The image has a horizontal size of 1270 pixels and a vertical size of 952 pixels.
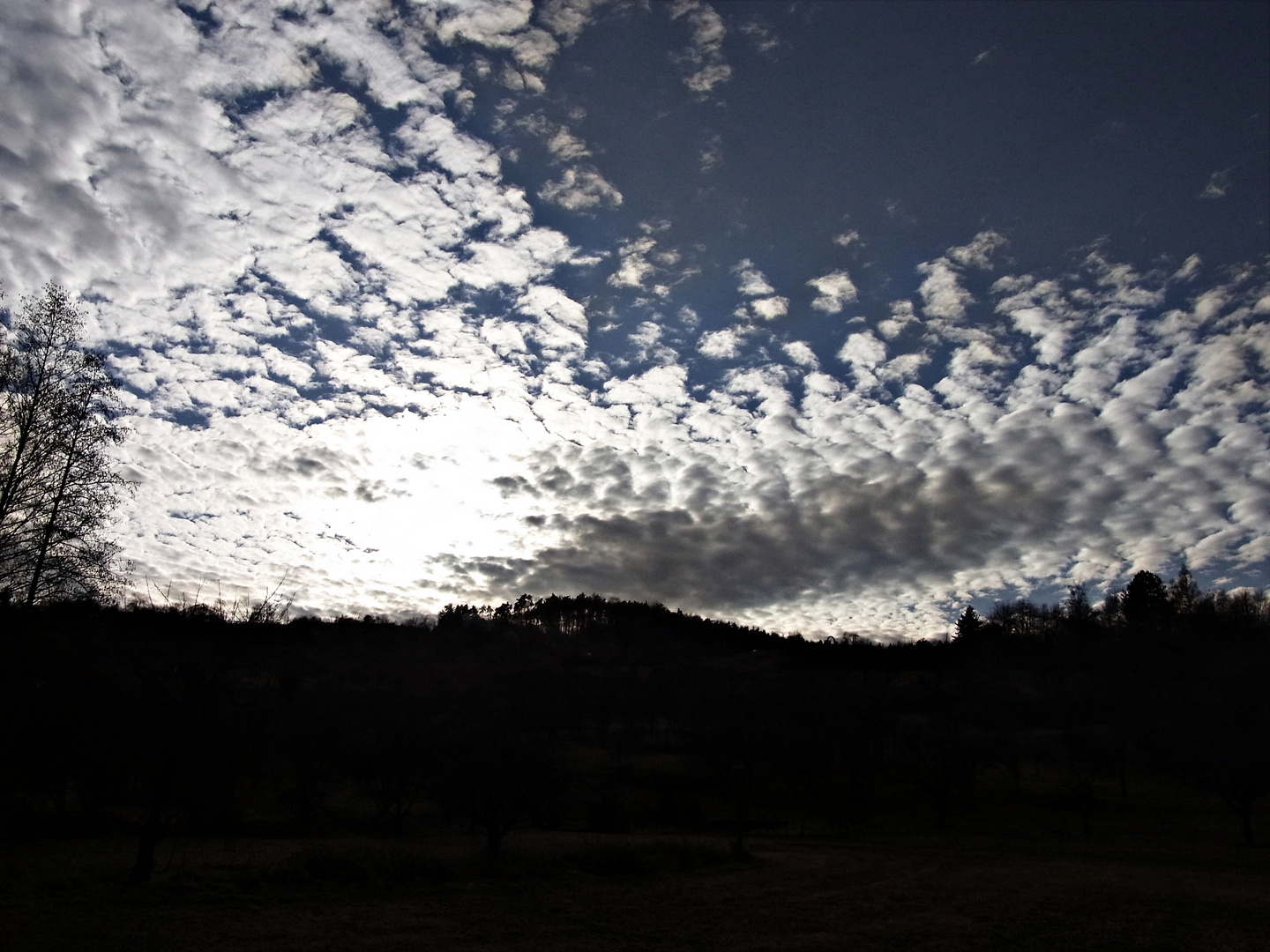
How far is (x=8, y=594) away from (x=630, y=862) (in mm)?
22784

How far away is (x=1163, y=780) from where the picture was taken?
72875mm

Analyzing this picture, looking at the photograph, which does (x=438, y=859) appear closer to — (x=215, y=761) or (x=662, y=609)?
(x=215, y=761)

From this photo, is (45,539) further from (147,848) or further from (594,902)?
(594,902)

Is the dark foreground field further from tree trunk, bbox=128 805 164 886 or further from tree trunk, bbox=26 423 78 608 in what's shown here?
tree trunk, bbox=26 423 78 608

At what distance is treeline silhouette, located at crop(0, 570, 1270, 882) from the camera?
857 inches

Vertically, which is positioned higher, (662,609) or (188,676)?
(662,609)

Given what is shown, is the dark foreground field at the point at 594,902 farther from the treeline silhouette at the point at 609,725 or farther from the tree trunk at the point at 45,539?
the tree trunk at the point at 45,539

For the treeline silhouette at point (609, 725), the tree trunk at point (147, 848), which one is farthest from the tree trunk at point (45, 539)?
the tree trunk at point (147, 848)

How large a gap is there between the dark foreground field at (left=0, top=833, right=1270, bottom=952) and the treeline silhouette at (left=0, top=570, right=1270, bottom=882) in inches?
90.7

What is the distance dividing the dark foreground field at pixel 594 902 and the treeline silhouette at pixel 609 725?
7.56 feet

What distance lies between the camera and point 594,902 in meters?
23.7

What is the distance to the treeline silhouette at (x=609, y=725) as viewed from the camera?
21766 mm

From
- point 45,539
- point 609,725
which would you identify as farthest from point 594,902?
point 609,725

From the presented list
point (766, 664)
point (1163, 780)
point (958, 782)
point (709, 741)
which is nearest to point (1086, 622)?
point (766, 664)
